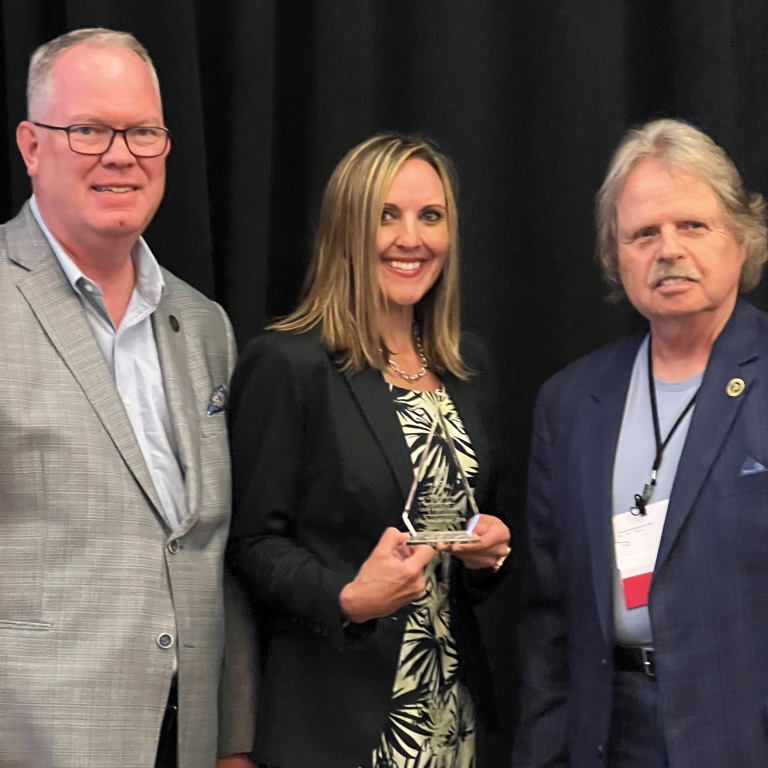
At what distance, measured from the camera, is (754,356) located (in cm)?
221

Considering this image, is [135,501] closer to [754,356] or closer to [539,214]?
[754,356]

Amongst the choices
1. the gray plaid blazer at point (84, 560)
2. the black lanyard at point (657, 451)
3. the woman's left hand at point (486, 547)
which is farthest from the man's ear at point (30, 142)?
the black lanyard at point (657, 451)

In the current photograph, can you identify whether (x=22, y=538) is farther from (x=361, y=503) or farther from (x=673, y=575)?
(x=673, y=575)

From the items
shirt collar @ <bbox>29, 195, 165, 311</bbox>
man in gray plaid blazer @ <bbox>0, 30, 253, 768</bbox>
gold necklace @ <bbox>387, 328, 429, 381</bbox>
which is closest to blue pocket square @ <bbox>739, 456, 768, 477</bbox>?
gold necklace @ <bbox>387, 328, 429, 381</bbox>

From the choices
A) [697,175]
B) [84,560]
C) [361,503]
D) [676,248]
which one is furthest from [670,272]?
[84,560]

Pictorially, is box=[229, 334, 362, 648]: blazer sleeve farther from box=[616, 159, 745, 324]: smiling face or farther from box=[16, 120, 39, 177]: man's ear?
box=[616, 159, 745, 324]: smiling face

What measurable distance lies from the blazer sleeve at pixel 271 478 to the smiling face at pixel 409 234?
0.29 metres

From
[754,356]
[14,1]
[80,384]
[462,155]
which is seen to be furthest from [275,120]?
[754,356]

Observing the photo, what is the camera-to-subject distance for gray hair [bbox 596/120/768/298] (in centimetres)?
229

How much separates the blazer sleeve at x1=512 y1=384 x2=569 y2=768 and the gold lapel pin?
41 centimetres

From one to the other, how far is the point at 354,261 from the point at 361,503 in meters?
0.50

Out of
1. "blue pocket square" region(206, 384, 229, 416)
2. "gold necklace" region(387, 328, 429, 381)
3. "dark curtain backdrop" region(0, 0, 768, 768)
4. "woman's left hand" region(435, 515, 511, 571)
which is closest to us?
"woman's left hand" region(435, 515, 511, 571)

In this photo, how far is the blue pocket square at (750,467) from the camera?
2109mm

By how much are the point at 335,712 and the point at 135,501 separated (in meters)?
0.55
